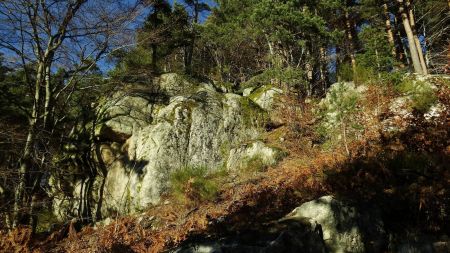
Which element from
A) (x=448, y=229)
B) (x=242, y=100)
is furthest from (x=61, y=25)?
(x=448, y=229)

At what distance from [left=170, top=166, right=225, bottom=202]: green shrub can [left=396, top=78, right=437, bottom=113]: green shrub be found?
545cm

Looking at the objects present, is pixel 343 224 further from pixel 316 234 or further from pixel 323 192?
pixel 323 192

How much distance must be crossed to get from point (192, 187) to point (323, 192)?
3395 mm

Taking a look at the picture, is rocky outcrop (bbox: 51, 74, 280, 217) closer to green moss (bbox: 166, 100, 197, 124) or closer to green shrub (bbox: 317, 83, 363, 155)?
green moss (bbox: 166, 100, 197, 124)

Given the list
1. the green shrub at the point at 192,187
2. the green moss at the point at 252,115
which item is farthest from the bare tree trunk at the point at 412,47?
the green shrub at the point at 192,187

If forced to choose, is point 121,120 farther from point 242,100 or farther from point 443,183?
point 443,183

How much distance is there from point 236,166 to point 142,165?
2856 mm

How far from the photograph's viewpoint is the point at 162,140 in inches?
427

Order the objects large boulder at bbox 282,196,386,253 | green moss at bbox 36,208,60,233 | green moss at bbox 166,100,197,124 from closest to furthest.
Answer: large boulder at bbox 282,196,386,253
green moss at bbox 36,208,60,233
green moss at bbox 166,100,197,124

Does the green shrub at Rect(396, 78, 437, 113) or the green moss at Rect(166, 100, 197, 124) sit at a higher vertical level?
the green moss at Rect(166, 100, 197, 124)

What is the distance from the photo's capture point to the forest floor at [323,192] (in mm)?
5543

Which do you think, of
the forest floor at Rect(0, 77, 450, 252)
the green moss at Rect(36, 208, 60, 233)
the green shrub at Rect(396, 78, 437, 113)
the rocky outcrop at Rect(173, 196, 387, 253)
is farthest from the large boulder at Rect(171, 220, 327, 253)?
the green moss at Rect(36, 208, 60, 233)

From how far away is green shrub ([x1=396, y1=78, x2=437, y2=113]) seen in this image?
355 inches

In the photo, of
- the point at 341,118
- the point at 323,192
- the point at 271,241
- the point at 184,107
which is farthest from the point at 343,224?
the point at 184,107
